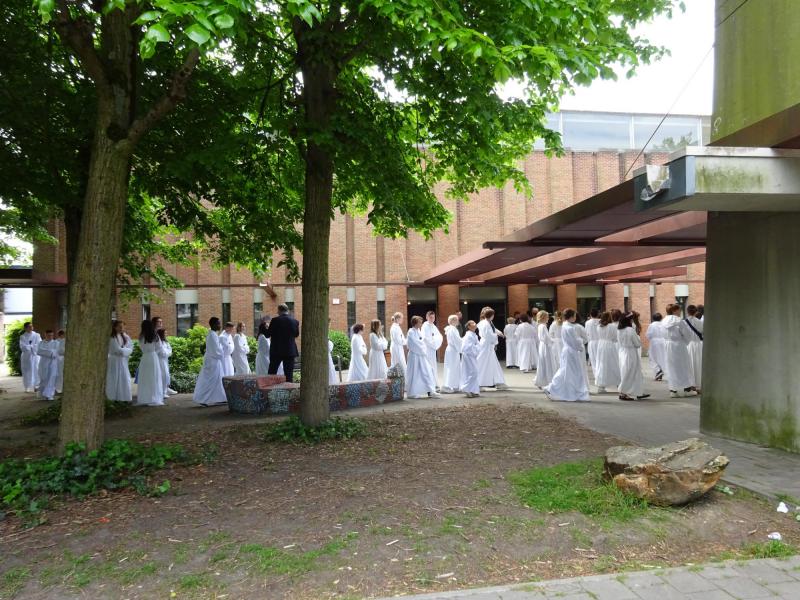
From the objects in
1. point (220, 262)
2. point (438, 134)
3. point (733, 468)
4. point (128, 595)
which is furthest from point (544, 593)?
point (220, 262)

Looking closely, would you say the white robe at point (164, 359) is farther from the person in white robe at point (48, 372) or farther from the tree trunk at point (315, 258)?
the tree trunk at point (315, 258)

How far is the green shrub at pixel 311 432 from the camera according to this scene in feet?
26.2

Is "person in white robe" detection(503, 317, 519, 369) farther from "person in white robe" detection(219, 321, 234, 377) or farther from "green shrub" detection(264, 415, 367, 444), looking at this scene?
"green shrub" detection(264, 415, 367, 444)

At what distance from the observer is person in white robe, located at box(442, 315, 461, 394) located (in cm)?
1480

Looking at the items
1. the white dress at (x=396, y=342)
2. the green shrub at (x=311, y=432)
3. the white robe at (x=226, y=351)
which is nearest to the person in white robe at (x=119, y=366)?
the white robe at (x=226, y=351)

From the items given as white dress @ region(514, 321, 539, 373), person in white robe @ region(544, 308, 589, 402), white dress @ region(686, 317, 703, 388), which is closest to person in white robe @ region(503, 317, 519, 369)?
white dress @ region(514, 321, 539, 373)

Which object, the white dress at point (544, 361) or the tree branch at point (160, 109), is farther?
the white dress at point (544, 361)

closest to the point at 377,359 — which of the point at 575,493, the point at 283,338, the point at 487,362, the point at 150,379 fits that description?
the point at 487,362

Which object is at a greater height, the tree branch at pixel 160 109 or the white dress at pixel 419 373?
the tree branch at pixel 160 109

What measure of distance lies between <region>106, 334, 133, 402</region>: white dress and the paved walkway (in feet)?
37.4

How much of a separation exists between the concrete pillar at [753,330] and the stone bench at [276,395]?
6235mm

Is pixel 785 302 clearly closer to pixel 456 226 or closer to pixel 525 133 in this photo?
pixel 525 133

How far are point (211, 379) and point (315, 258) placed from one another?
6.30 m

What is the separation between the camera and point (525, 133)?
9445 mm
